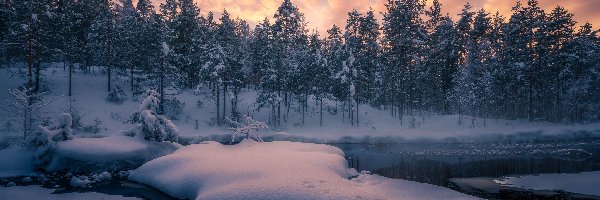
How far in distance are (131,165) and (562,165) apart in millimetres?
24110

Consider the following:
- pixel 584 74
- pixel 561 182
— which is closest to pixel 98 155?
pixel 561 182

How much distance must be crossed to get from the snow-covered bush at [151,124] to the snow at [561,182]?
59.7 feet

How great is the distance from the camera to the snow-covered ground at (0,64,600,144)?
1388 inches

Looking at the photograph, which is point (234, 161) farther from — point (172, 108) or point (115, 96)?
point (115, 96)

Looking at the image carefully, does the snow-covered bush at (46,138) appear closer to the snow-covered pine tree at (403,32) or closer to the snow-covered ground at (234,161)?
the snow-covered ground at (234,161)

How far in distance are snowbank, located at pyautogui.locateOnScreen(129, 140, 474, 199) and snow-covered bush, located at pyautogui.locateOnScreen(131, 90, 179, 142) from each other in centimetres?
303

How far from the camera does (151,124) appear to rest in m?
20.4

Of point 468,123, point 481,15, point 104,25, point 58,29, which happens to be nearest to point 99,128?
point 58,29

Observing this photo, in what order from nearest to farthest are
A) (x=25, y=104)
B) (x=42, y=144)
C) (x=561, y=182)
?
(x=561, y=182) < (x=42, y=144) < (x=25, y=104)

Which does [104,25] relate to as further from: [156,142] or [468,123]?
[468,123]

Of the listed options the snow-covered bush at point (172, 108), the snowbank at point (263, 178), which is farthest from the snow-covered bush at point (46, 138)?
the snow-covered bush at point (172, 108)

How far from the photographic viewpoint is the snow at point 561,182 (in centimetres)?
1400

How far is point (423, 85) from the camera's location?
6519cm

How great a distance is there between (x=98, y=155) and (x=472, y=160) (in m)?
22.1
